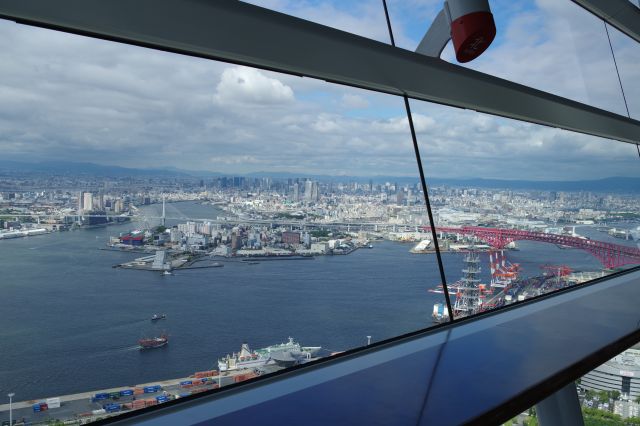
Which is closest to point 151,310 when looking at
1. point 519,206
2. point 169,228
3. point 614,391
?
point 169,228

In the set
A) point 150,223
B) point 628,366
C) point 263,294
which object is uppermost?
point 150,223

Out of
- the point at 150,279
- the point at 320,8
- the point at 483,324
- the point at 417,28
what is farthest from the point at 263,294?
the point at 417,28

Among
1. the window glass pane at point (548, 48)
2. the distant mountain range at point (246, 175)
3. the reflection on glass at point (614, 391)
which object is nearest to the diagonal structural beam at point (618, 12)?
the window glass pane at point (548, 48)

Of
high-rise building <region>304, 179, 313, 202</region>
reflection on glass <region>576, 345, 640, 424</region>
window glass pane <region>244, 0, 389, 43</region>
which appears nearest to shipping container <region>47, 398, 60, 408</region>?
high-rise building <region>304, 179, 313, 202</region>

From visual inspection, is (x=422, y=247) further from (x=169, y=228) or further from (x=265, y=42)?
(x=265, y=42)

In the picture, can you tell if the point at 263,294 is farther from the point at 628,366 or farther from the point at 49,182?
the point at 628,366

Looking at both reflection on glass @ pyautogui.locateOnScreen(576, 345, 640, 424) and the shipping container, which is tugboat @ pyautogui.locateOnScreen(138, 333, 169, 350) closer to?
the shipping container
